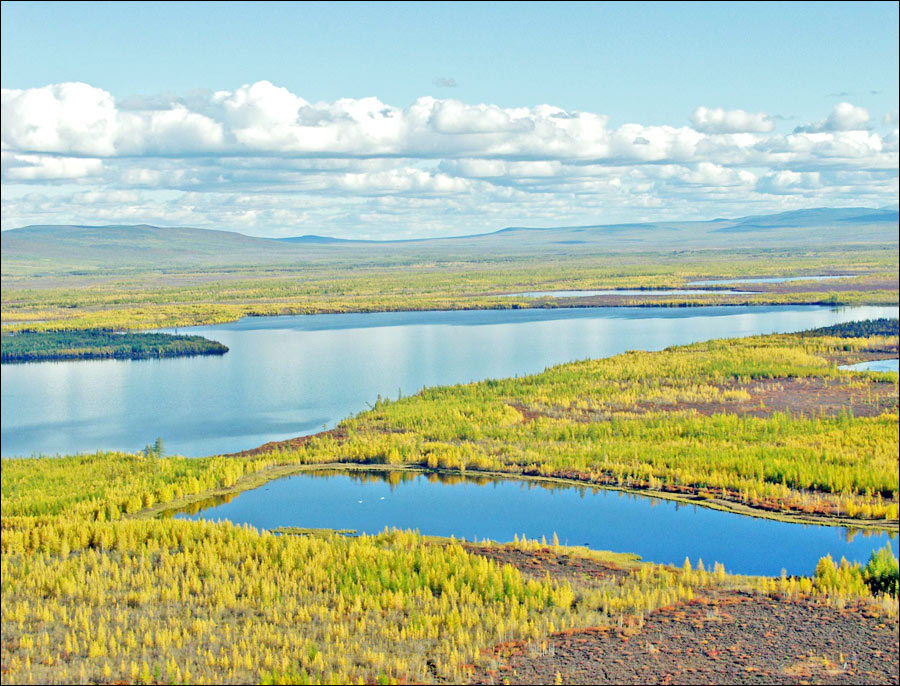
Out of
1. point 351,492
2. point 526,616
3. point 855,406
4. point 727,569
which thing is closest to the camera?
point 526,616

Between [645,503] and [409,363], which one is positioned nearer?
[645,503]

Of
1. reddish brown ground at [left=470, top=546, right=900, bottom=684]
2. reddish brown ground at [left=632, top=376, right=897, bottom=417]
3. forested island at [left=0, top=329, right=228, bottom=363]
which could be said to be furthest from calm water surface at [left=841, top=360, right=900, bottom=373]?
forested island at [left=0, top=329, right=228, bottom=363]

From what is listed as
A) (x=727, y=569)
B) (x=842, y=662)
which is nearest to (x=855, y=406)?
(x=727, y=569)

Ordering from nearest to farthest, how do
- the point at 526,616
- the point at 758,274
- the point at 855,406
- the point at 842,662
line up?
1. the point at 842,662
2. the point at 526,616
3. the point at 855,406
4. the point at 758,274

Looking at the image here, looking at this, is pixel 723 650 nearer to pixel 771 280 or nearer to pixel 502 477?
pixel 502 477

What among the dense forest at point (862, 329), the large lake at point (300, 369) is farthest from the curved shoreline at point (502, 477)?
the dense forest at point (862, 329)

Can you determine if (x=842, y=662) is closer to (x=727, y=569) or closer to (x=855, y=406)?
(x=727, y=569)
